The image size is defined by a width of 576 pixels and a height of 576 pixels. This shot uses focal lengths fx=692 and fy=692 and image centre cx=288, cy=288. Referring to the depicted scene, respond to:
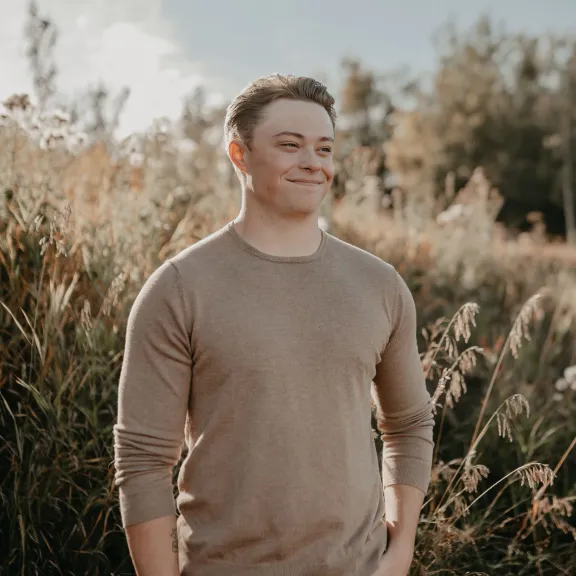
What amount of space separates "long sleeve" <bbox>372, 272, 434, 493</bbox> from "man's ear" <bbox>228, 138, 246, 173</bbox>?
19.5 inches

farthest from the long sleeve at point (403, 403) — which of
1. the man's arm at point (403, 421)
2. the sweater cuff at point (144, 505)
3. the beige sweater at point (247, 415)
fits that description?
the sweater cuff at point (144, 505)

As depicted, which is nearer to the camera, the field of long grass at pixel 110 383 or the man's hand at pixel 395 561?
the man's hand at pixel 395 561

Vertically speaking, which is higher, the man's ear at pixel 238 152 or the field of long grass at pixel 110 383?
the man's ear at pixel 238 152

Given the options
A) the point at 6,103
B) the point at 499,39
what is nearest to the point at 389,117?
the point at 499,39

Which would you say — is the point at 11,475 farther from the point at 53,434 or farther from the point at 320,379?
the point at 320,379

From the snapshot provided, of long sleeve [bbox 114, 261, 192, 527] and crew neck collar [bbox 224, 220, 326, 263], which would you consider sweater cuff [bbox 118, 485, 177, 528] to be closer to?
long sleeve [bbox 114, 261, 192, 527]

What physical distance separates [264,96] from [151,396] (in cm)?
76

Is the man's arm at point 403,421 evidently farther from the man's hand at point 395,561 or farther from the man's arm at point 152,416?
the man's arm at point 152,416

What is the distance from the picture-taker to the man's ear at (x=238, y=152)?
5.68 feet

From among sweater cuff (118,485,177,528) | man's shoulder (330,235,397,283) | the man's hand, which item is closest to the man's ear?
man's shoulder (330,235,397,283)

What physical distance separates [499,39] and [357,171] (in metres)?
25.3

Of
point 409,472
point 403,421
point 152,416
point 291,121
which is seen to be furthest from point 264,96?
point 409,472

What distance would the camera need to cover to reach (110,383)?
2.65 m

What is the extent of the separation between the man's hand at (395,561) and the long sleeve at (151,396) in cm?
55
